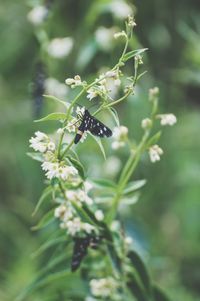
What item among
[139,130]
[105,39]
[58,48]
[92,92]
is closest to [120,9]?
[105,39]

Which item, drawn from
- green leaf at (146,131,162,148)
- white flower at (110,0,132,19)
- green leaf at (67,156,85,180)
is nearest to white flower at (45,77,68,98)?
white flower at (110,0,132,19)

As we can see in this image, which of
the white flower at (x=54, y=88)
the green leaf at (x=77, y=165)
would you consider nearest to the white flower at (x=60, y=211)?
the green leaf at (x=77, y=165)

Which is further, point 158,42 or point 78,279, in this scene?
point 158,42

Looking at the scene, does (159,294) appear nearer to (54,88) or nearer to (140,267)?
(140,267)

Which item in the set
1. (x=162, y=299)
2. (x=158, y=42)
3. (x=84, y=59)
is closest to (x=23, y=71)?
(x=158, y=42)

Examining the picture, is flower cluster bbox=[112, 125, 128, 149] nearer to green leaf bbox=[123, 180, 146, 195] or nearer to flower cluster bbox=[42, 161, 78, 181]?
green leaf bbox=[123, 180, 146, 195]

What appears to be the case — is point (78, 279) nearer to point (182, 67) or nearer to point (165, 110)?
point (165, 110)
